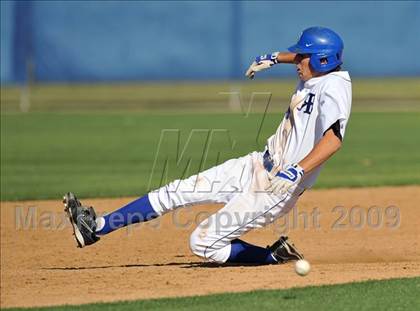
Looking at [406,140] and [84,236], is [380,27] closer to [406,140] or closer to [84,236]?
[406,140]

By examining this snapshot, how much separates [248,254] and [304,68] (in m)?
1.42

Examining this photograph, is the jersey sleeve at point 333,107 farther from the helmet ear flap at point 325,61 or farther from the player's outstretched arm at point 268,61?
the player's outstretched arm at point 268,61

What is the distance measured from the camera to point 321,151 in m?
5.99

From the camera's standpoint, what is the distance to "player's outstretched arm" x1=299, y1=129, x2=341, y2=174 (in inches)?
235

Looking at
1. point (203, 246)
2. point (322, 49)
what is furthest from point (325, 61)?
point (203, 246)

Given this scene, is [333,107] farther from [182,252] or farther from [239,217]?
[182,252]

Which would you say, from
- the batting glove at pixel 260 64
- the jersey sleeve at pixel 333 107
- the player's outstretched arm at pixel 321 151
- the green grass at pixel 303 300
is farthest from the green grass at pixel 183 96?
the green grass at pixel 303 300

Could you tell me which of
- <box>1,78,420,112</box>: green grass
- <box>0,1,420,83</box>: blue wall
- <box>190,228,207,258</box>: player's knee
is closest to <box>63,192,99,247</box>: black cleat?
<box>190,228,207,258</box>: player's knee

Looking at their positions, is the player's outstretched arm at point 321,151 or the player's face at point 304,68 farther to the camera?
the player's face at point 304,68

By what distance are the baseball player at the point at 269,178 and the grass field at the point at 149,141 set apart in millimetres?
4670

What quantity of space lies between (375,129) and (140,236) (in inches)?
409

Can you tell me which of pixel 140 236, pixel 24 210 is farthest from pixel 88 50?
pixel 140 236

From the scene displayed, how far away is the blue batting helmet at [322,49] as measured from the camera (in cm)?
625

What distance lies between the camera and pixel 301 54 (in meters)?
6.32
